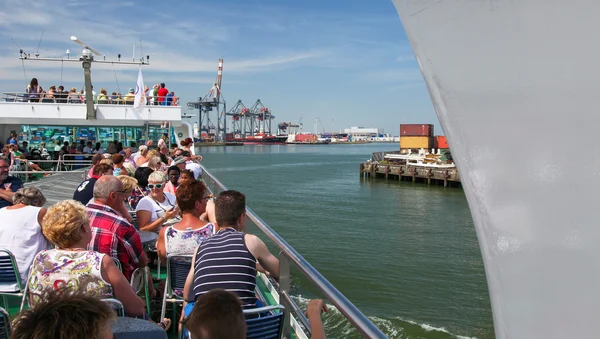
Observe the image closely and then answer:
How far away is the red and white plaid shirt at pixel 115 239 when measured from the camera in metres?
3.27

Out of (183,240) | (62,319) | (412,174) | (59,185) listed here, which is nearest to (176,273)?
(183,240)

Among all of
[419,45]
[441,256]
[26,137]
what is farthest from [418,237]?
[419,45]

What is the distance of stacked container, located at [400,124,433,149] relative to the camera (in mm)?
63969

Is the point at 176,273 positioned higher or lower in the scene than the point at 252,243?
lower

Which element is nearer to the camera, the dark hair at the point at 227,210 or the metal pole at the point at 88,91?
the dark hair at the point at 227,210

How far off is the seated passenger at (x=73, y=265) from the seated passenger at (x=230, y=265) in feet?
1.25

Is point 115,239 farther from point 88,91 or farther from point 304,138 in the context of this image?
point 304,138

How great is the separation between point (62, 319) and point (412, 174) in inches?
1771

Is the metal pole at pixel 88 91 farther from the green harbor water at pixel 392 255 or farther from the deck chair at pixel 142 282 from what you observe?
the deck chair at pixel 142 282

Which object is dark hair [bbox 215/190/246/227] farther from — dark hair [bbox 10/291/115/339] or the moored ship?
the moored ship

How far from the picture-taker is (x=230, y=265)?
2.73m

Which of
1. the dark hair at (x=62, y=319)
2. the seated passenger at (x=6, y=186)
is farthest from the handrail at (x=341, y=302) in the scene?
the seated passenger at (x=6, y=186)

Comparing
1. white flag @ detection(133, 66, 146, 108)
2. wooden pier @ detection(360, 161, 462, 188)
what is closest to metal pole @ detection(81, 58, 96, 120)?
white flag @ detection(133, 66, 146, 108)

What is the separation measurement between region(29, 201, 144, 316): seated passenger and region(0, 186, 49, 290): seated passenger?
3.32ft
